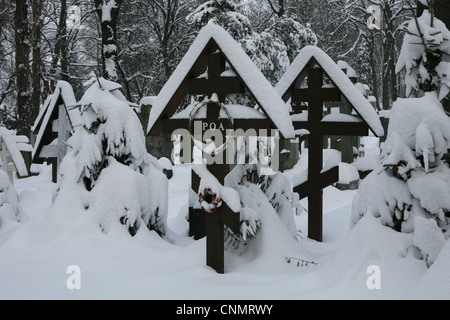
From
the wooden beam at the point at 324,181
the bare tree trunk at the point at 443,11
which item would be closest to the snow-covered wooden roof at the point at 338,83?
the wooden beam at the point at 324,181

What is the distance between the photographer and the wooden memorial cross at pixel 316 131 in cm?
591

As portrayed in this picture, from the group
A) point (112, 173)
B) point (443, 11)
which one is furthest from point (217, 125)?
point (443, 11)

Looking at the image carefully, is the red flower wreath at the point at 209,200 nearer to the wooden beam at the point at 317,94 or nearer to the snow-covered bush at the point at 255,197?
the snow-covered bush at the point at 255,197

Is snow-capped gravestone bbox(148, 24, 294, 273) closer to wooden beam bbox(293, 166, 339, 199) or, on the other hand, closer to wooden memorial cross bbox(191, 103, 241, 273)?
wooden memorial cross bbox(191, 103, 241, 273)

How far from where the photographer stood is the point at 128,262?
15.0 feet

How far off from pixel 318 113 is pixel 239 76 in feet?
6.93

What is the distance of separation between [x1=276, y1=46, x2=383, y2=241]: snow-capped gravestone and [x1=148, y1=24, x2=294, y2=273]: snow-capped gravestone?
1.66 metres

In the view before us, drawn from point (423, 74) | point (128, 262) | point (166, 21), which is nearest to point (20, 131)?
point (166, 21)

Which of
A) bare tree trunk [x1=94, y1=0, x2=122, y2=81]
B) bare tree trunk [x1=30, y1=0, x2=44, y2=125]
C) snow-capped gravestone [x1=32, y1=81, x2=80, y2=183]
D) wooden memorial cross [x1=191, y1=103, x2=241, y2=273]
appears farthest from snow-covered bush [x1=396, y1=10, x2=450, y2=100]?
bare tree trunk [x1=30, y1=0, x2=44, y2=125]

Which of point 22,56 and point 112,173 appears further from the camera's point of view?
point 22,56

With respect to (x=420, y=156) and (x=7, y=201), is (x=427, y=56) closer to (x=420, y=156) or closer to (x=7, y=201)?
(x=420, y=156)

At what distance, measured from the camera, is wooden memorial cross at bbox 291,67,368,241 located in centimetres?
591

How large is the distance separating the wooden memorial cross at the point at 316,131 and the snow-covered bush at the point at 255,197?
2.54 ft

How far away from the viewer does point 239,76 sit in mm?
4312
